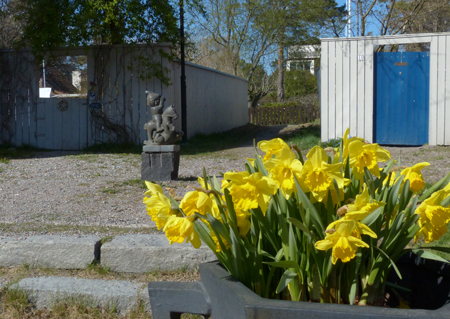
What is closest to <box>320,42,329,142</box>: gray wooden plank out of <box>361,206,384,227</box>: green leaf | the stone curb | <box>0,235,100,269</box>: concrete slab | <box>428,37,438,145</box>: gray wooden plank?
<box>428,37,438,145</box>: gray wooden plank

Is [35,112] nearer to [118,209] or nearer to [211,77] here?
[211,77]

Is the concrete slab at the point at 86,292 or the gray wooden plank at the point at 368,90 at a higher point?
the gray wooden plank at the point at 368,90

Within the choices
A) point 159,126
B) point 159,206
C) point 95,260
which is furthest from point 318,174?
point 159,126

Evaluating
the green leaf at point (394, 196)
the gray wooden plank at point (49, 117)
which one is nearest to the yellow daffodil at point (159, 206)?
the green leaf at point (394, 196)

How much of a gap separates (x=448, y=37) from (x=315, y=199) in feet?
27.9

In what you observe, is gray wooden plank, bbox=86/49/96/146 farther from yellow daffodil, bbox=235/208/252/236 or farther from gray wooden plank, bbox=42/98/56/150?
yellow daffodil, bbox=235/208/252/236

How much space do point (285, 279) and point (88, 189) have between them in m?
4.56

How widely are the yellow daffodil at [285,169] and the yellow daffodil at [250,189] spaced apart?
3 centimetres

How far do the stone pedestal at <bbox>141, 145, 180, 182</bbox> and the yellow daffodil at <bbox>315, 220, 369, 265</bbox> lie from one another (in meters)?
5.02

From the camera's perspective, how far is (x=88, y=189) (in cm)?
548

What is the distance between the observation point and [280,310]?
1100 millimetres

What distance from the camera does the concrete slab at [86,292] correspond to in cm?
256

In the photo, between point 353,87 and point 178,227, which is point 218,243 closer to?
point 178,227

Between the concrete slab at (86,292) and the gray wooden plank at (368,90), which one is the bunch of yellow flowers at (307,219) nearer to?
the concrete slab at (86,292)
